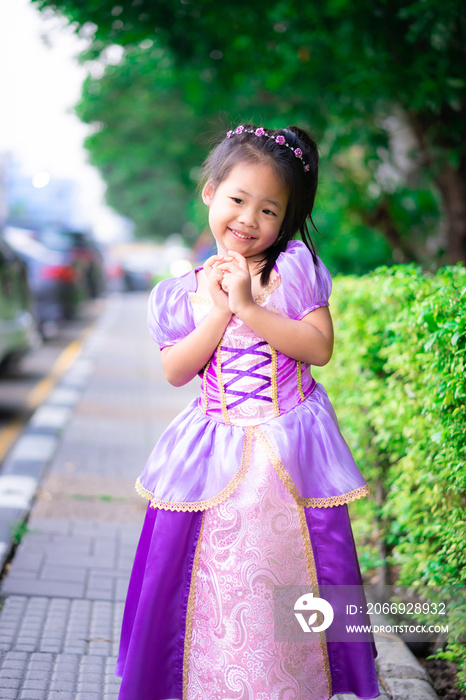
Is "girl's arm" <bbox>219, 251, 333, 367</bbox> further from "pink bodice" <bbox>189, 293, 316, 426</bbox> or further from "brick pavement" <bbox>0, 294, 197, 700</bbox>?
"brick pavement" <bbox>0, 294, 197, 700</bbox>

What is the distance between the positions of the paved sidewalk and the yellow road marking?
0.64ft

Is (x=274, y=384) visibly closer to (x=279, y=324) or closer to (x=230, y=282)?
(x=279, y=324)

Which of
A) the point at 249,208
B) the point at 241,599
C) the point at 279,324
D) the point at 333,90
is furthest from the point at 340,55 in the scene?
the point at 241,599

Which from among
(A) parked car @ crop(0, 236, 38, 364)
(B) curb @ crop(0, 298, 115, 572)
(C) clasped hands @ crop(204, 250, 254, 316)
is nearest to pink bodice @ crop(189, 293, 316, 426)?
(C) clasped hands @ crop(204, 250, 254, 316)

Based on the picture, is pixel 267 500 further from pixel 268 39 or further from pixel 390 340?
pixel 268 39

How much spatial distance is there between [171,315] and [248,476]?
0.50 metres

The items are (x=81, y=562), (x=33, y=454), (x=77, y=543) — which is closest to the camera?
(x=81, y=562)

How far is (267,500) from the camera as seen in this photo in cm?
222

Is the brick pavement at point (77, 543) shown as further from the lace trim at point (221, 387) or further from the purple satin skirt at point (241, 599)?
the lace trim at point (221, 387)

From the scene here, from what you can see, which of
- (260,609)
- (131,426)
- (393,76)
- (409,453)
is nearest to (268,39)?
(393,76)

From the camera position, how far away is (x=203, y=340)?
2260 mm

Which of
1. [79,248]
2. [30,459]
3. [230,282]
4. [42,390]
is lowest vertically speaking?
[230,282]

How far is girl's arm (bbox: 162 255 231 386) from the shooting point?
7.29ft

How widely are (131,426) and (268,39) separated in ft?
11.4
